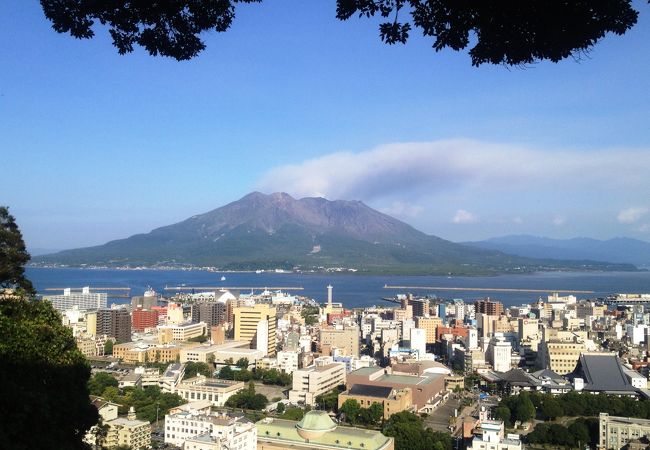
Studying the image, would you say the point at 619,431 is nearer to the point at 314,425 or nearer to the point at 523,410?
the point at 523,410

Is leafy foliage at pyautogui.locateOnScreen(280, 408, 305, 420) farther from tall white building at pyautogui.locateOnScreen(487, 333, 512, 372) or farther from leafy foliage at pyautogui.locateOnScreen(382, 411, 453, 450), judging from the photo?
tall white building at pyautogui.locateOnScreen(487, 333, 512, 372)

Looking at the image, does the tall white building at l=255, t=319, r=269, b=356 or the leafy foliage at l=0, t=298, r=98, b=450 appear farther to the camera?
the tall white building at l=255, t=319, r=269, b=356

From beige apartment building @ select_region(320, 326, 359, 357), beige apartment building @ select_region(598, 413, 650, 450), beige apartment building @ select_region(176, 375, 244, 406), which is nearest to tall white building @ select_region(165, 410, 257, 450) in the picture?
beige apartment building @ select_region(176, 375, 244, 406)

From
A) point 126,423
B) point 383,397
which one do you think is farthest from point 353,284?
point 126,423

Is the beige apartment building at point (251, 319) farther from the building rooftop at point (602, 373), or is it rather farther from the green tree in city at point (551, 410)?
the green tree in city at point (551, 410)

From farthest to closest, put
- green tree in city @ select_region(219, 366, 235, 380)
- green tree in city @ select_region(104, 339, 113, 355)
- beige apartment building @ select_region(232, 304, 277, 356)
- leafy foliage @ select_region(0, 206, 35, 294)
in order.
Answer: beige apartment building @ select_region(232, 304, 277, 356) < green tree in city @ select_region(104, 339, 113, 355) < green tree in city @ select_region(219, 366, 235, 380) < leafy foliage @ select_region(0, 206, 35, 294)

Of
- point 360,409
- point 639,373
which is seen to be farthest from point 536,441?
point 639,373
